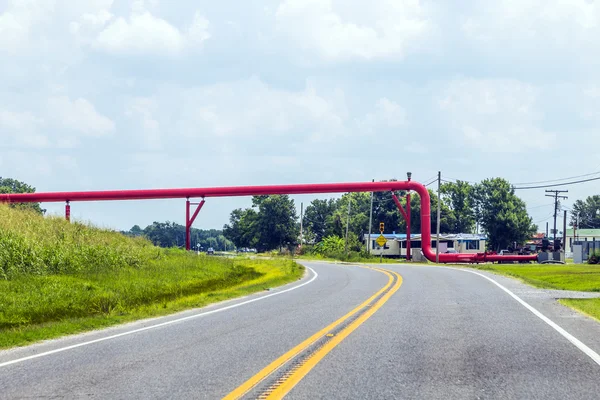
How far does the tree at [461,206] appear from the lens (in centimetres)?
12031

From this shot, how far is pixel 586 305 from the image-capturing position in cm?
1755

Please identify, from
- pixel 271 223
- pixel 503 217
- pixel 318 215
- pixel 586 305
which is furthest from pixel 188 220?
pixel 318 215

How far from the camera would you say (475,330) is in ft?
39.8

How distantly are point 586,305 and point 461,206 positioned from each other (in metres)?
106

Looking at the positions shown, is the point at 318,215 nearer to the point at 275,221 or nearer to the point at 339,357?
the point at 275,221

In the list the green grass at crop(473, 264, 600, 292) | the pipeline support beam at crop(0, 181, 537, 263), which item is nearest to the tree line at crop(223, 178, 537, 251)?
the pipeline support beam at crop(0, 181, 537, 263)

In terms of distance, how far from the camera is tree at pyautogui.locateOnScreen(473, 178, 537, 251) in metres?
111

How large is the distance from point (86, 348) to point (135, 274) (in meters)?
13.5

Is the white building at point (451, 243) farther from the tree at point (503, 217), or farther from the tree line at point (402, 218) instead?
the tree at point (503, 217)

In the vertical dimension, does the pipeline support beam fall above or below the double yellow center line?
above

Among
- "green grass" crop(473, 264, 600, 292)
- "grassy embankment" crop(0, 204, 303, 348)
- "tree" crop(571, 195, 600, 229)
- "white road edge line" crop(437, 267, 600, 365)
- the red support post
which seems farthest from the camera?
"tree" crop(571, 195, 600, 229)

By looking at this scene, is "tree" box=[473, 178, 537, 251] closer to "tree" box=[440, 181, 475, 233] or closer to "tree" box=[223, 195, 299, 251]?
"tree" box=[440, 181, 475, 233]

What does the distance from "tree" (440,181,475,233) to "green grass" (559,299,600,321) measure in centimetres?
10153

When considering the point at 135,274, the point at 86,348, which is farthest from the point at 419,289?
the point at 86,348
